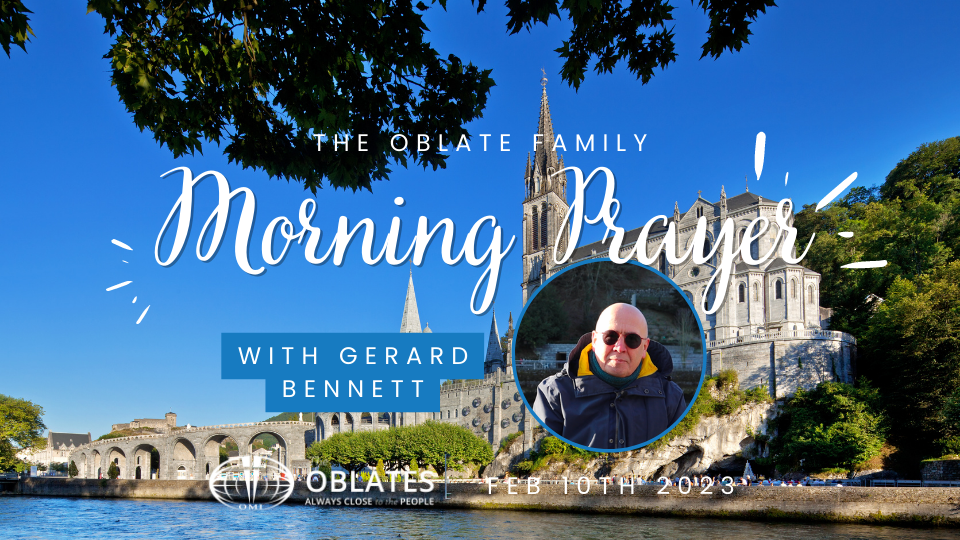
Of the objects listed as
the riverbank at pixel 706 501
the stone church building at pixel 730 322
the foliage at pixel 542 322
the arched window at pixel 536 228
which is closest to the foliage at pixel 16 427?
the stone church building at pixel 730 322

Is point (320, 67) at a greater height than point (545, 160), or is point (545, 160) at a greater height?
point (545, 160)

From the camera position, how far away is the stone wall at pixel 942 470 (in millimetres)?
24750

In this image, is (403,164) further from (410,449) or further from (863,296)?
(863,296)

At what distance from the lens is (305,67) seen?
4590 mm

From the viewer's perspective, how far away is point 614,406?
1335 cm

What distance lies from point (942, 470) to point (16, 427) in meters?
56.8

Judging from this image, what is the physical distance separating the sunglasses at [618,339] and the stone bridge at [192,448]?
48.8 meters

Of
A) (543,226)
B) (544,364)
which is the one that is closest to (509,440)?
(543,226)

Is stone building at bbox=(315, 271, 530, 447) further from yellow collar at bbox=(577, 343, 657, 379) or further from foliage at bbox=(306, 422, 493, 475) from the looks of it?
yellow collar at bbox=(577, 343, 657, 379)

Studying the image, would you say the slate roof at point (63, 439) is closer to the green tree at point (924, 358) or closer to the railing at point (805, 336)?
the railing at point (805, 336)

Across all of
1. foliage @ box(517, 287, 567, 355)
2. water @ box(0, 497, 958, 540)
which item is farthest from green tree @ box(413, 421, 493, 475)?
foliage @ box(517, 287, 567, 355)

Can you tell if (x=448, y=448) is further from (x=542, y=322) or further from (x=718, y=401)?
(x=542, y=322)

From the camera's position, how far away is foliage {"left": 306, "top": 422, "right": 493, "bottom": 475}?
41250 millimetres

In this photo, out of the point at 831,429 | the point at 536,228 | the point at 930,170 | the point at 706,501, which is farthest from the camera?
the point at 536,228
